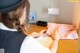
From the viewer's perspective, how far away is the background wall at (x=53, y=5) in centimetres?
236

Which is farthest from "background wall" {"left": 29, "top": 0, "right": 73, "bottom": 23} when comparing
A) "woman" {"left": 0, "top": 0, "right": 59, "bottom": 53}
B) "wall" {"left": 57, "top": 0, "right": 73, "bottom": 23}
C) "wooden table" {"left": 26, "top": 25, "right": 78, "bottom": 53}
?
"woman" {"left": 0, "top": 0, "right": 59, "bottom": 53}

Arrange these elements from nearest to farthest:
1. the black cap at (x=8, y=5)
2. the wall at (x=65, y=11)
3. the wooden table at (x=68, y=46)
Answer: the black cap at (x=8, y=5)
the wooden table at (x=68, y=46)
the wall at (x=65, y=11)

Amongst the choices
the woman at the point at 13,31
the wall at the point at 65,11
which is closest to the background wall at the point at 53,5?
the wall at the point at 65,11

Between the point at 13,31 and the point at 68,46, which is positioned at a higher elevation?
the point at 13,31

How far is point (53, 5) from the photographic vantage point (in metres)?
2.38

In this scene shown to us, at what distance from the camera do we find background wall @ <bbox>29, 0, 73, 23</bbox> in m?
2.36

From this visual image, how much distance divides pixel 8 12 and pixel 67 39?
39.3 inches

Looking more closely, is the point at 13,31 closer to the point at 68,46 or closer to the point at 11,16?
the point at 11,16

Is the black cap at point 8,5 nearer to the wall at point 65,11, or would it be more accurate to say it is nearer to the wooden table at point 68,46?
the wooden table at point 68,46

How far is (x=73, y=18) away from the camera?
2.29 m

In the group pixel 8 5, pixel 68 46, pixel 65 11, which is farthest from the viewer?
pixel 65 11

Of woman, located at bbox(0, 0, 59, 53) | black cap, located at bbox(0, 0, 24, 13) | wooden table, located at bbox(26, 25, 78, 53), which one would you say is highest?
black cap, located at bbox(0, 0, 24, 13)

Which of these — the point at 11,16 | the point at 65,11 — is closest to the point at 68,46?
the point at 65,11

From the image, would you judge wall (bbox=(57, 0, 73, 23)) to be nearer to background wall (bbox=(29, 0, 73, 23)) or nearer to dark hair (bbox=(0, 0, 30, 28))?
background wall (bbox=(29, 0, 73, 23))
